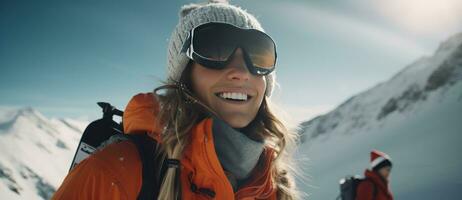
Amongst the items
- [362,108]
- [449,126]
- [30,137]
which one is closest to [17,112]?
[30,137]

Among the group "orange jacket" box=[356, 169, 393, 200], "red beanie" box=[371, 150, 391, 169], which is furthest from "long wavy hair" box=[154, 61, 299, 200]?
"red beanie" box=[371, 150, 391, 169]

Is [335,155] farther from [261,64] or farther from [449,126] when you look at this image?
[261,64]

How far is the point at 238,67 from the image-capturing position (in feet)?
6.59

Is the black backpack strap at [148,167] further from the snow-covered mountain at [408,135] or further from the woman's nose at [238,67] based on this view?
the snow-covered mountain at [408,135]

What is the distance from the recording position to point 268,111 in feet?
8.15

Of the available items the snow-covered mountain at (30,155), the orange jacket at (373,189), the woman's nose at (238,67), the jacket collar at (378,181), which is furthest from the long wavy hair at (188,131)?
the snow-covered mountain at (30,155)

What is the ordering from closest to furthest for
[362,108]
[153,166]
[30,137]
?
[153,166] → [362,108] → [30,137]

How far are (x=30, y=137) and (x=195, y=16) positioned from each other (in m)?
Result: 149

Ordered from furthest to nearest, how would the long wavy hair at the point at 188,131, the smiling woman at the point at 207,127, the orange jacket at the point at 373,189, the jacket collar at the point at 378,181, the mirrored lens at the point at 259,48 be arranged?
the jacket collar at the point at 378,181
the orange jacket at the point at 373,189
the mirrored lens at the point at 259,48
the long wavy hair at the point at 188,131
the smiling woman at the point at 207,127

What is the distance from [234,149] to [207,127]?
31cm

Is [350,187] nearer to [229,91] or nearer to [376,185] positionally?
[376,185]

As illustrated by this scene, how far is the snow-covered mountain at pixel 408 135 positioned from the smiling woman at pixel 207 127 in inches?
316

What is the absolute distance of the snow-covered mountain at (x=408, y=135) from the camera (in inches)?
458

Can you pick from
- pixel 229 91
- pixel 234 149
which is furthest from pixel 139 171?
pixel 229 91
